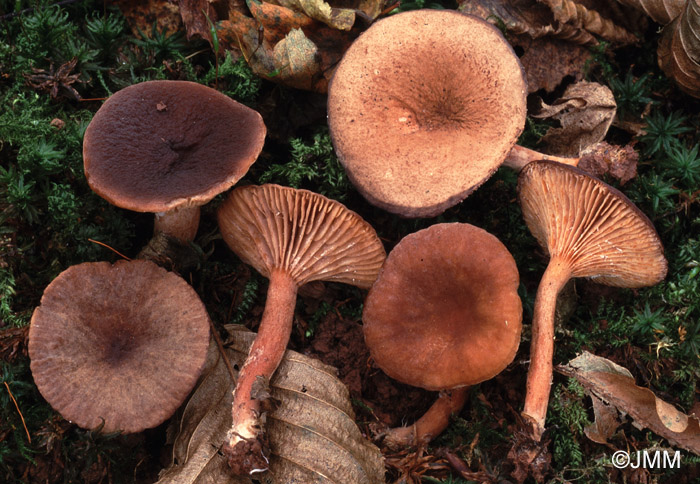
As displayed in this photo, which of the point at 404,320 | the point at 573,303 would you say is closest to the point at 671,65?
the point at 573,303

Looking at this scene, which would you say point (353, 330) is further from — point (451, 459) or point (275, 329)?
point (451, 459)

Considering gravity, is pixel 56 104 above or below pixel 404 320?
above

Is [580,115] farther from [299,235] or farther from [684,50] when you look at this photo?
[299,235]

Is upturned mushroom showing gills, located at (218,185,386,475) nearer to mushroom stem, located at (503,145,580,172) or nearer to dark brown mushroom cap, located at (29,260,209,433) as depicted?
dark brown mushroom cap, located at (29,260,209,433)

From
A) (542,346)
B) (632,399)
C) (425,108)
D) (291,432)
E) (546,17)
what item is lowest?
(291,432)

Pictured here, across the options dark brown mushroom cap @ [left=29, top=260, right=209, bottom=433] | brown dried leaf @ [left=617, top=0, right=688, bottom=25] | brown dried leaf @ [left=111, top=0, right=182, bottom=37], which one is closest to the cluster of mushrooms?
dark brown mushroom cap @ [left=29, top=260, right=209, bottom=433]

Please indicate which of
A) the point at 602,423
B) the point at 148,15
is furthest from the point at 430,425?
the point at 148,15

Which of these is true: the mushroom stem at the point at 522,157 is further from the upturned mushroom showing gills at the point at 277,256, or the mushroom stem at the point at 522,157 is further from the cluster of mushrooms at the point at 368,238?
the upturned mushroom showing gills at the point at 277,256
